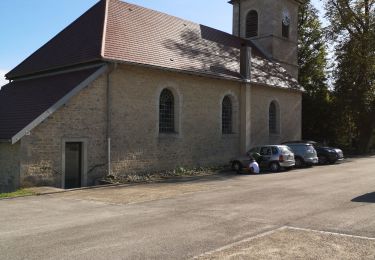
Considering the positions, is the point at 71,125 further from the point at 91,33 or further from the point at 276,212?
the point at 276,212

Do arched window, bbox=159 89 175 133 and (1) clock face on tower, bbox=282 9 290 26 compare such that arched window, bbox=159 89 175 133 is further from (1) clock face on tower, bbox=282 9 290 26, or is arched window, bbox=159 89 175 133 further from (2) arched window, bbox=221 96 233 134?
(1) clock face on tower, bbox=282 9 290 26

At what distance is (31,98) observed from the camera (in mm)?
18922

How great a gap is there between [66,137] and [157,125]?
5.08 m

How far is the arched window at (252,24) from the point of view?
35.1 meters

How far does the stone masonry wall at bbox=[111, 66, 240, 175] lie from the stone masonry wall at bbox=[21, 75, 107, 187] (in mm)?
724

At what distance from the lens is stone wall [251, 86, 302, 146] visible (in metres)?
28.0

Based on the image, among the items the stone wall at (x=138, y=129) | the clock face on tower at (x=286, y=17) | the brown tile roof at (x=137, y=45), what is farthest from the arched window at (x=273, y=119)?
the clock face on tower at (x=286, y=17)

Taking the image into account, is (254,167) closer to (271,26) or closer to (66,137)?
(66,137)

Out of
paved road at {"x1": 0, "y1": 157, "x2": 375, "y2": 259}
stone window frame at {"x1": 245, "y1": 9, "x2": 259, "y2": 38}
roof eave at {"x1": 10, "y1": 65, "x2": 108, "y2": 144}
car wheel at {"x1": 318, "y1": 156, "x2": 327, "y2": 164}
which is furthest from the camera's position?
stone window frame at {"x1": 245, "y1": 9, "x2": 259, "y2": 38}

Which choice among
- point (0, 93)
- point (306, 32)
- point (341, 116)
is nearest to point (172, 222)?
point (0, 93)

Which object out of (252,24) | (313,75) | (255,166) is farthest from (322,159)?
(313,75)

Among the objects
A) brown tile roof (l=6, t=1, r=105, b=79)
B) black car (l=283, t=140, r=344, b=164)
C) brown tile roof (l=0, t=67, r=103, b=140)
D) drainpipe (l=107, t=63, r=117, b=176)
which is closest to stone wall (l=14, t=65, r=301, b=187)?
drainpipe (l=107, t=63, r=117, b=176)

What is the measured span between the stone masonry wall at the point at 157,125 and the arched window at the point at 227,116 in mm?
308

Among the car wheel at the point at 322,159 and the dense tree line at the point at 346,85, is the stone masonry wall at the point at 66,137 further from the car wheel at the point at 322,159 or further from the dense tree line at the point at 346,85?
the dense tree line at the point at 346,85
